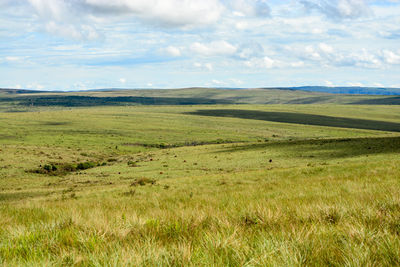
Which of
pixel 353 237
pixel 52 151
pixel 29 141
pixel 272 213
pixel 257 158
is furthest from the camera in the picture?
pixel 29 141

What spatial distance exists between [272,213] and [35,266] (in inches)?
127

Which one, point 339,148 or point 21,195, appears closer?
point 21,195

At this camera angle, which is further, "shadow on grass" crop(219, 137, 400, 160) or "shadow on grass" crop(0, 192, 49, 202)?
"shadow on grass" crop(219, 137, 400, 160)

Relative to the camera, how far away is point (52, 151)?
198 feet

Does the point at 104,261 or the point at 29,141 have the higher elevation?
the point at 104,261

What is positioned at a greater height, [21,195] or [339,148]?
[339,148]

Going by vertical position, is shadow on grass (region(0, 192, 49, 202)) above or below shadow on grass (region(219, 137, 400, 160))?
below

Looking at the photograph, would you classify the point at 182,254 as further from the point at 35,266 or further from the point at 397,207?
the point at 397,207

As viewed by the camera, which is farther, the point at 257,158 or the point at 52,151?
the point at 52,151

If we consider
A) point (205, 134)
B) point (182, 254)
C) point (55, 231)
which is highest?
point (182, 254)

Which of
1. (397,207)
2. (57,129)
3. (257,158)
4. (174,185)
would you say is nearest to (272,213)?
(397,207)

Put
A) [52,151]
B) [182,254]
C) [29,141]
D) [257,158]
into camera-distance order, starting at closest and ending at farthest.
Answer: [182,254] → [257,158] → [52,151] → [29,141]

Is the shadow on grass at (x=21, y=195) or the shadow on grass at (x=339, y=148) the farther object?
the shadow on grass at (x=339, y=148)

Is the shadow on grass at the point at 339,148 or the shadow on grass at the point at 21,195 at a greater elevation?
the shadow on grass at the point at 339,148
